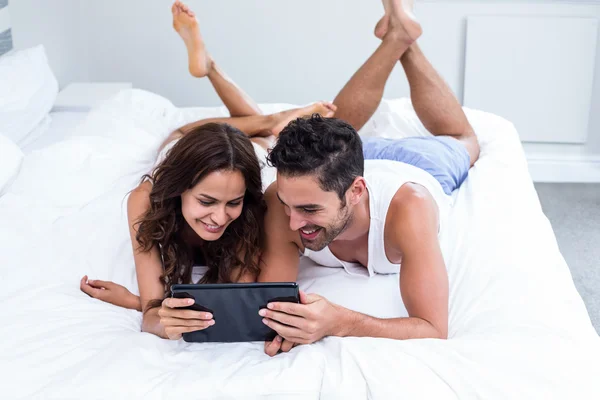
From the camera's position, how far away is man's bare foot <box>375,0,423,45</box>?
2418 millimetres

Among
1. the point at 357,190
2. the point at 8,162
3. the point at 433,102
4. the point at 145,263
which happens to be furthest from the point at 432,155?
the point at 8,162

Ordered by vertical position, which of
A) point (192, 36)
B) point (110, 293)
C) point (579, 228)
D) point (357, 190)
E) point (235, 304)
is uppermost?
point (192, 36)

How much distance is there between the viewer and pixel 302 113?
2592mm

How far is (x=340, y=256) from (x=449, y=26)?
2135mm

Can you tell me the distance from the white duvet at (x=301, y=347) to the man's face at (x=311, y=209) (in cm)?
16

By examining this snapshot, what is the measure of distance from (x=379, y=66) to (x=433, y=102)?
228 mm

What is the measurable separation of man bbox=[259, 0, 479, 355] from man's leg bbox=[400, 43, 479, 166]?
0.42m

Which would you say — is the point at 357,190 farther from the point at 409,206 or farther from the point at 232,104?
the point at 232,104

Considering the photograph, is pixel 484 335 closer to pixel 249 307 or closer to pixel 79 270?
pixel 249 307

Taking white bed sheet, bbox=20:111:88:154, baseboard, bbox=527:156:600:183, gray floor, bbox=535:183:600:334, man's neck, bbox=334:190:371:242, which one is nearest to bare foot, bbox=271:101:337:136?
white bed sheet, bbox=20:111:88:154

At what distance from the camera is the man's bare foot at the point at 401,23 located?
2.42m

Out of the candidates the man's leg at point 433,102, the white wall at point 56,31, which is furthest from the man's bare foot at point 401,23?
the white wall at point 56,31

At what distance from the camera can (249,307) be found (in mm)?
1387

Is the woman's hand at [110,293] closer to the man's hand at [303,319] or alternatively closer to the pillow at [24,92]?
the man's hand at [303,319]
